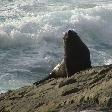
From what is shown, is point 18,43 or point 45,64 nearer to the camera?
point 45,64

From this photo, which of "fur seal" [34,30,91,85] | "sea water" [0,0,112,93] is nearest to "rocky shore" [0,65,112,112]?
"fur seal" [34,30,91,85]

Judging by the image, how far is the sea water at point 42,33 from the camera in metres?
24.5

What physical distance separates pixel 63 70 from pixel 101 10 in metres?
31.4

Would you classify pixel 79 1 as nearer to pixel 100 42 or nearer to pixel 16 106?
pixel 100 42

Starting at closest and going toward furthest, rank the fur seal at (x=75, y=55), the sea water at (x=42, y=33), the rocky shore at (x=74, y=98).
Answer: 1. the rocky shore at (x=74, y=98)
2. the fur seal at (x=75, y=55)
3. the sea water at (x=42, y=33)

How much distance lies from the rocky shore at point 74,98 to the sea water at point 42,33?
11.9 meters

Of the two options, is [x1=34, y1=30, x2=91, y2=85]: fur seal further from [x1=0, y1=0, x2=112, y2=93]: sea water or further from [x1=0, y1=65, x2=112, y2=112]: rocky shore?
[x1=0, y1=0, x2=112, y2=93]: sea water

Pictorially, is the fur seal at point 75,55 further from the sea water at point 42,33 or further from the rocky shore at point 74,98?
the sea water at point 42,33

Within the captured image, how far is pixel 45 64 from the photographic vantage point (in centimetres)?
2541

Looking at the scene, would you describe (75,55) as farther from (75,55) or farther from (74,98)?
(74,98)

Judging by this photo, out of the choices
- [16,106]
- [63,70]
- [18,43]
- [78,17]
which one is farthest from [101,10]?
[16,106]

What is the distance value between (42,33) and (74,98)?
2912 centimetres

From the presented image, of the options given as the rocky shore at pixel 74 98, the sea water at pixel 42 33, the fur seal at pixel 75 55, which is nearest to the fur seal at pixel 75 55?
the fur seal at pixel 75 55

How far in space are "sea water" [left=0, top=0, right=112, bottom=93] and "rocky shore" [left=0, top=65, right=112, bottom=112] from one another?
1193 cm
